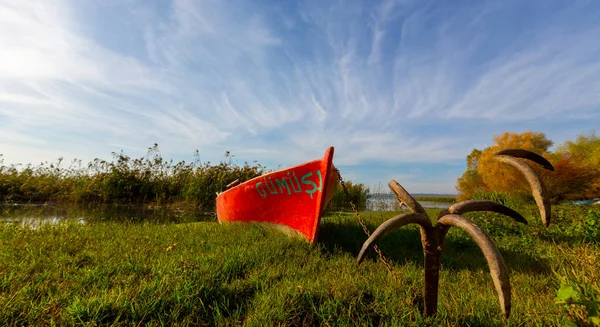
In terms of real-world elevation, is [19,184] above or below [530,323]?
above

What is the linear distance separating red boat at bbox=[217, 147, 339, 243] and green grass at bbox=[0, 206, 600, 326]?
0.41 metres

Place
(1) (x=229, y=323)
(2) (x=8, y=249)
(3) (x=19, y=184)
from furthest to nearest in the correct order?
(3) (x=19, y=184), (2) (x=8, y=249), (1) (x=229, y=323)

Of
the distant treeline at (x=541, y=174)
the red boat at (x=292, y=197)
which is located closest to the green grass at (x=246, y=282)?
the red boat at (x=292, y=197)

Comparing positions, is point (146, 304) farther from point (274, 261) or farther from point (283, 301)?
point (274, 261)

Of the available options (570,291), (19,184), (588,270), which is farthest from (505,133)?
(19,184)

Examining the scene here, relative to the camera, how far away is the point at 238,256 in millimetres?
3730

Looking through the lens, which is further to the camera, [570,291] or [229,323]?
[229,323]

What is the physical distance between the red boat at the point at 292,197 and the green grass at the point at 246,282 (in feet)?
1.36

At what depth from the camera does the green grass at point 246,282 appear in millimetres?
2162

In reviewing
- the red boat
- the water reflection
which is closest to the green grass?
the red boat

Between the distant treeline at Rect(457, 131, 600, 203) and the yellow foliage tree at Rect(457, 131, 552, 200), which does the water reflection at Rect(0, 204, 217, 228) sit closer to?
the distant treeline at Rect(457, 131, 600, 203)

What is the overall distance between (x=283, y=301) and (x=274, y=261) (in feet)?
5.11

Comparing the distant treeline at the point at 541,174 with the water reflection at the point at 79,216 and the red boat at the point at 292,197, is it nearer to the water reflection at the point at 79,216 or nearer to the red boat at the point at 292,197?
the red boat at the point at 292,197

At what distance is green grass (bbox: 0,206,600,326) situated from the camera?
2.16 m
